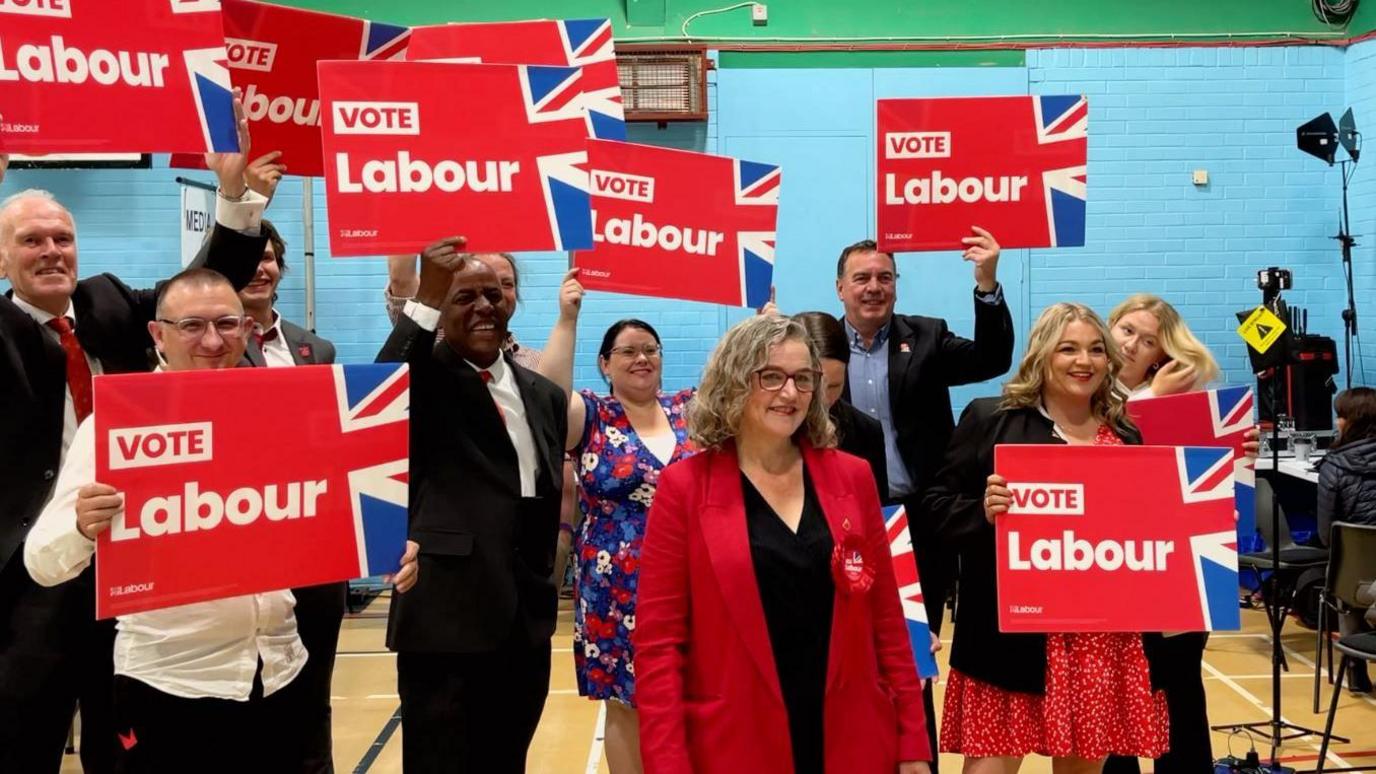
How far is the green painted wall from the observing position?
8664mm

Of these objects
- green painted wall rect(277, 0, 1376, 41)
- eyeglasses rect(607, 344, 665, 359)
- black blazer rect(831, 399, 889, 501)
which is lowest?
black blazer rect(831, 399, 889, 501)

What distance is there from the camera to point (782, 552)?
7.89ft

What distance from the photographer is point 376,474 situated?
2.54 m

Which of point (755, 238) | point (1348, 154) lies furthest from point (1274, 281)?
point (755, 238)

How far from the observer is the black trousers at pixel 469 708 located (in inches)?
115

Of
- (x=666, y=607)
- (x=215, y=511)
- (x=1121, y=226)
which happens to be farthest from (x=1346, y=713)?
(x=215, y=511)

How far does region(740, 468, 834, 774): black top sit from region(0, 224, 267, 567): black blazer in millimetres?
1547

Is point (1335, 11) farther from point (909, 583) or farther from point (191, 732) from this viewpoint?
point (191, 732)

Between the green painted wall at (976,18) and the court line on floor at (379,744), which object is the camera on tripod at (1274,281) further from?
the court line on floor at (379,744)

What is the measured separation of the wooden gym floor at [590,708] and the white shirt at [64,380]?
2536 millimetres

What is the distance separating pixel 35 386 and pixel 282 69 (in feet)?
3.63

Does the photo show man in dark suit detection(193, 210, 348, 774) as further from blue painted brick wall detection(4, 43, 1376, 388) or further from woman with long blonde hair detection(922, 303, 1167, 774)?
blue painted brick wall detection(4, 43, 1376, 388)

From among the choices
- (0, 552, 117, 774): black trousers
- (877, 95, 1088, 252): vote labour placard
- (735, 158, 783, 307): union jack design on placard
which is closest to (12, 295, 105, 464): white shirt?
(0, 552, 117, 774): black trousers

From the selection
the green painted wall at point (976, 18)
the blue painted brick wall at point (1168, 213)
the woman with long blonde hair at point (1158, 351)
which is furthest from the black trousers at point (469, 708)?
the green painted wall at point (976, 18)
